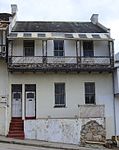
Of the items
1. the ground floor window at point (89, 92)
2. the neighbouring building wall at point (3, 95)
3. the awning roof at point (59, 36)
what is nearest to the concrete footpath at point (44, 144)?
the neighbouring building wall at point (3, 95)

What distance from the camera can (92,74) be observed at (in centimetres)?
2830

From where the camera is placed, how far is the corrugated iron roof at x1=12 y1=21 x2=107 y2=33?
2983 cm

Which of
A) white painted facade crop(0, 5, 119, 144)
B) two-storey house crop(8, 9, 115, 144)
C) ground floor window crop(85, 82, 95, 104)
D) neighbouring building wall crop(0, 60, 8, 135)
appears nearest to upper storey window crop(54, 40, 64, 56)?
two-storey house crop(8, 9, 115, 144)

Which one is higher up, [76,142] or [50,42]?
[50,42]

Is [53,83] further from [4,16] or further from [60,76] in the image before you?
[4,16]

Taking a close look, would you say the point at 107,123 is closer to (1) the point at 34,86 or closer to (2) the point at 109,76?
(2) the point at 109,76

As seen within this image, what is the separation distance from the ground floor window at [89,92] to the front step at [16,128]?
5.46 m

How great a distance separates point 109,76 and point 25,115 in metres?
7.29

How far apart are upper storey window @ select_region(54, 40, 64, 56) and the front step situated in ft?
19.7

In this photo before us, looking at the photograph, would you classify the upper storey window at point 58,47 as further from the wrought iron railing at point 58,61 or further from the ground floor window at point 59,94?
the ground floor window at point 59,94

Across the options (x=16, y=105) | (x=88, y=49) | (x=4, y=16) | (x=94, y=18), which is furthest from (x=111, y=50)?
(x=4, y=16)

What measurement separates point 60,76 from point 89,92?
263 cm

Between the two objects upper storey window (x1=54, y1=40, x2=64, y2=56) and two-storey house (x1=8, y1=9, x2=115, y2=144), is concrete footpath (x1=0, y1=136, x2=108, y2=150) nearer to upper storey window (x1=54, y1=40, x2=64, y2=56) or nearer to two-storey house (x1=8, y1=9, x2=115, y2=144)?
two-storey house (x1=8, y1=9, x2=115, y2=144)

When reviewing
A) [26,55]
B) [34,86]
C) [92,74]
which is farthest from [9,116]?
[92,74]
